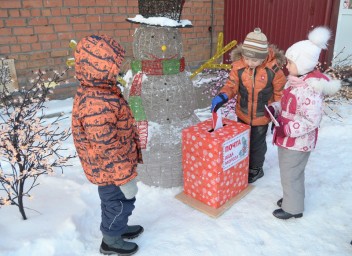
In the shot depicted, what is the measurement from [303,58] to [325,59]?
3.68 m

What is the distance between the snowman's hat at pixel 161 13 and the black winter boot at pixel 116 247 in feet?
5.62

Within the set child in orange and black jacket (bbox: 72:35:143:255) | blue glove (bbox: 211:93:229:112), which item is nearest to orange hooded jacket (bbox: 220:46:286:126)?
blue glove (bbox: 211:93:229:112)

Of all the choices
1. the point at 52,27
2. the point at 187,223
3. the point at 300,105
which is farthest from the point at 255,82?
the point at 52,27

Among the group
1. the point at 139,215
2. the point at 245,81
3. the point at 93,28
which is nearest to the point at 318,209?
the point at 245,81

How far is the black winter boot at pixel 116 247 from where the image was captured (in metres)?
2.25

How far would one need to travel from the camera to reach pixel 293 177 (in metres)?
2.49

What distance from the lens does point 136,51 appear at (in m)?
2.85

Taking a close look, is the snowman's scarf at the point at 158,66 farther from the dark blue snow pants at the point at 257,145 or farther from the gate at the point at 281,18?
the gate at the point at 281,18

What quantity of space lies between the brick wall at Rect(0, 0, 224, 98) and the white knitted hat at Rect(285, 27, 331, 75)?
12.2 feet

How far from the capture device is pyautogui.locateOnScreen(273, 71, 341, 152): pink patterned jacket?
220 cm

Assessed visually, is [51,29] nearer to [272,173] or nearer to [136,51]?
[136,51]

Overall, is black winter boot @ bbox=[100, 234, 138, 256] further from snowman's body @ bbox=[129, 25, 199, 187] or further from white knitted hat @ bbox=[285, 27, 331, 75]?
white knitted hat @ bbox=[285, 27, 331, 75]

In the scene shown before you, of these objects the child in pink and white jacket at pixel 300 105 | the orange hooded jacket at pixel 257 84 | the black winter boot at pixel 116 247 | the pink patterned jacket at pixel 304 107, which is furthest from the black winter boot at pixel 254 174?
the black winter boot at pixel 116 247

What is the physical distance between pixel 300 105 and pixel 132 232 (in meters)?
1.58
